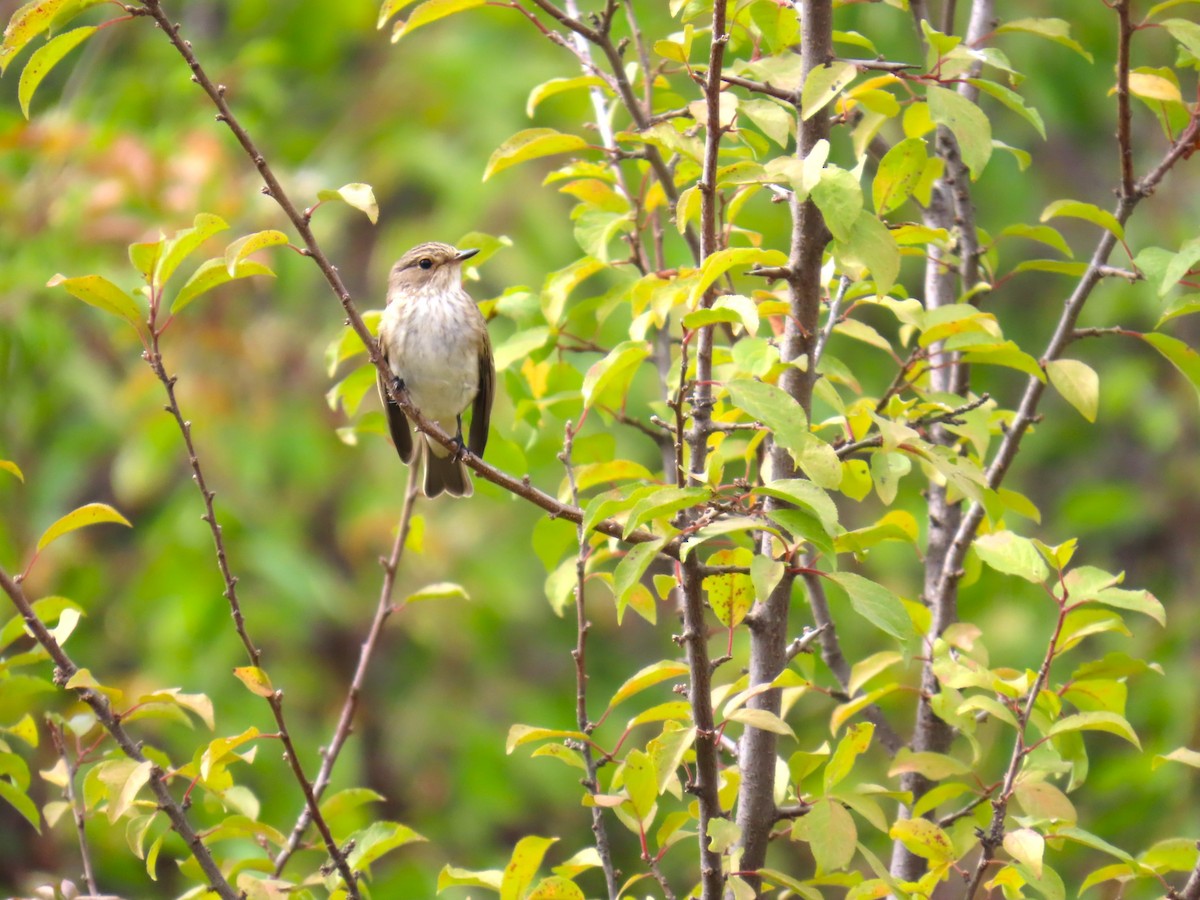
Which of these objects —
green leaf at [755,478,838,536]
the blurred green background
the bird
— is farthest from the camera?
the blurred green background

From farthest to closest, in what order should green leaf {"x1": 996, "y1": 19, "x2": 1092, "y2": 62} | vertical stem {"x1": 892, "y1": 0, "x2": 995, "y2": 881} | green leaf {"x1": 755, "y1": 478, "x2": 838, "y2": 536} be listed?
vertical stem {"x1": 892, "y1": 0, "x2": 995, "y2": 881}
green leaf {"x1": 996, "y1": 19, "x2": 1092, "y2": 62}
green leaf {"x1": 755, "y1": 478, "x2": 838, "y2": 536}

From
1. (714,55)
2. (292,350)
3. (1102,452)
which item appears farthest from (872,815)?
(1102,452)

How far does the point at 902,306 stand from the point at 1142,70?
652 mm

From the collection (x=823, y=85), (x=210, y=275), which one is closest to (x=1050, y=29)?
(x=823, y=85)

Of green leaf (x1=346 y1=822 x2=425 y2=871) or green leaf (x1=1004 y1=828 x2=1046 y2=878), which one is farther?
green leaf (x1=346 y1=822 x2=425 y2=871)

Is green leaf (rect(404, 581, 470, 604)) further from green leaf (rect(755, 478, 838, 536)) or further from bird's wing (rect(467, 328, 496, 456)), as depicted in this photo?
bird's wing (rect(467, 328, 496, 456))

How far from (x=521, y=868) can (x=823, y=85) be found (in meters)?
1.30

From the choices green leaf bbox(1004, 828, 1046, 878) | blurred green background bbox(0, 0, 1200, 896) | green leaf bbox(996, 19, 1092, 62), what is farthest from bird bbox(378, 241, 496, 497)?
Answer: green leaf bbox(1004, 828, 1046, 878)

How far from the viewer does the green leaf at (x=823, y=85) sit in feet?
6.59

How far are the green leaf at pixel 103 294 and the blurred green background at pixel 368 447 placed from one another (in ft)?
11.2

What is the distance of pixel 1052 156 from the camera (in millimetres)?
8664

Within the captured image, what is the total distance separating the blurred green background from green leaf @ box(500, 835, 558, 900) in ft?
11.4

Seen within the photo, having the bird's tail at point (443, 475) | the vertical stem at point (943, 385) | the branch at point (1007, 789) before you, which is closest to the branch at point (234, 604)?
the branch at point (1007, 789)

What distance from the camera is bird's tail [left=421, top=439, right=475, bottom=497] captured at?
4.57 metres
